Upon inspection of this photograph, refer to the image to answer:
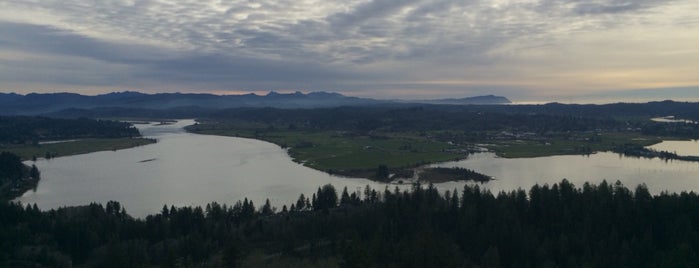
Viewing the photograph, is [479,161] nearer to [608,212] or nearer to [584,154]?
[584,154]

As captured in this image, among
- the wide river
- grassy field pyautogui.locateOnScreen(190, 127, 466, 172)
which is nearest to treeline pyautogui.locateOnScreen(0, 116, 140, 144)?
the wide river

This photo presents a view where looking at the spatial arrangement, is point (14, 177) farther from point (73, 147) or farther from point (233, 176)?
point (73, 147)

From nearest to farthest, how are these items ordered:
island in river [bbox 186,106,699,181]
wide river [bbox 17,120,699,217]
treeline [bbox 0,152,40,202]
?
wide river [bbox 17,120,699,217]
treeline [bbox 0,152,40,202]
island in river [bbox 186,106,699,181]

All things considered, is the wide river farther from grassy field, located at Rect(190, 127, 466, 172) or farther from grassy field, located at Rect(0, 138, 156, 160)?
grassy field, located at Rect(0, 138, 156, 160)

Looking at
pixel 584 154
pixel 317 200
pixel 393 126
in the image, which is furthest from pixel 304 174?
pixel 393 126

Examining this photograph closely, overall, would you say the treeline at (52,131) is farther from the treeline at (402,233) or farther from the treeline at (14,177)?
the treeline at (402,233)

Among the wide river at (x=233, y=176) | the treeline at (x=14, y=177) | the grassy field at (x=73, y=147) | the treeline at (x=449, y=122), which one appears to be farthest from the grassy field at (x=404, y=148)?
the treeline at (x=14, y=177)
